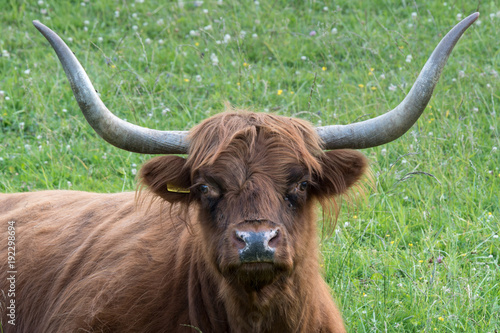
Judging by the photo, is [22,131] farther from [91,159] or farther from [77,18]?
[77,18]

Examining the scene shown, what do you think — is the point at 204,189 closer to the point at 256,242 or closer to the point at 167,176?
the point at 167,176

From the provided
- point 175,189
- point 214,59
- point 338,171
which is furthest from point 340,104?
point 175,189

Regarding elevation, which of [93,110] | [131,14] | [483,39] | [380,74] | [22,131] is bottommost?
[93,110]

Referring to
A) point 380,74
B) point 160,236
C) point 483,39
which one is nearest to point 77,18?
point 380,74

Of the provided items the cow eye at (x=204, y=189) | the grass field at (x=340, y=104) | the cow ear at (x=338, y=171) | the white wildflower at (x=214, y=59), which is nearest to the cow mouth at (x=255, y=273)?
the cow eye at (x=204, y=189)

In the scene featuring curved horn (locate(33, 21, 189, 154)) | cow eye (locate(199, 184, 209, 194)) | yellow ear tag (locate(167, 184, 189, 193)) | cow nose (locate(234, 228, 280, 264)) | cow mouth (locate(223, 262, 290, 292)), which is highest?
curved horn (locate(33, 21, 189, 154))

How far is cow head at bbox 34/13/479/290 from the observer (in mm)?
3412

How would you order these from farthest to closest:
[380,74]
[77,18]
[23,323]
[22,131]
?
[77,18]
[380,74]
[22,131]
[23,323]

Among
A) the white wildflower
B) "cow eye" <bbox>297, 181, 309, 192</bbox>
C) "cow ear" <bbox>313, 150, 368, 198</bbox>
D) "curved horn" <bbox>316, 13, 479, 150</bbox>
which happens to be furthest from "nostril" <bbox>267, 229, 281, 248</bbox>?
the white wildflower

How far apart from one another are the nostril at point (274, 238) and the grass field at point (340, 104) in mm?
1153

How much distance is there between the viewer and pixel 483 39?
27.6 feet

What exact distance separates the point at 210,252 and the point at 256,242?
1.60 ft

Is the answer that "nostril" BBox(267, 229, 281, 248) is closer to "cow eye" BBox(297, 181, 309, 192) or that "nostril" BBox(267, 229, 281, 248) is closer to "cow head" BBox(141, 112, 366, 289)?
"cow head" BBox(141, 112, 366, 289)

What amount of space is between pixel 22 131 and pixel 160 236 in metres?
3.54
